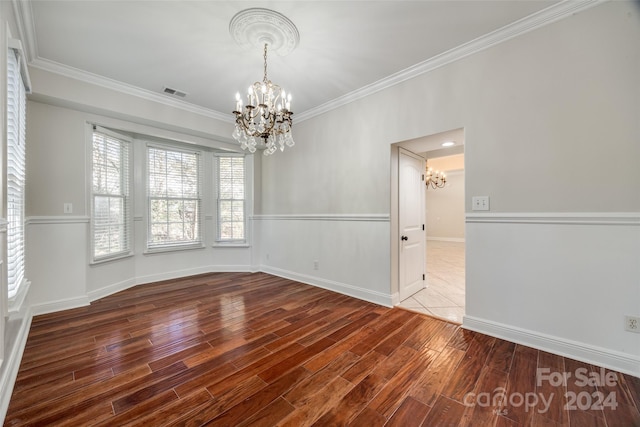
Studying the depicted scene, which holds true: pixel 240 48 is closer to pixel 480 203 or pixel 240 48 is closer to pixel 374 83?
pixel 374 83

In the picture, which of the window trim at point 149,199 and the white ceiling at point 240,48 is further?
the window trim at point 149,199

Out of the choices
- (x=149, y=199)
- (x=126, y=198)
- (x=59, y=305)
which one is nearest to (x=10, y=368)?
(x=59, y=305)

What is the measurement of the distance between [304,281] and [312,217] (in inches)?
42.2

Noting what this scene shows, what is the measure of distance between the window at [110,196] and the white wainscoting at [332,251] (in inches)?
81.6

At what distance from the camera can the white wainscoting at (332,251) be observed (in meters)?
3.29

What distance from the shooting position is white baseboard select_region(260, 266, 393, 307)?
10.6 feet

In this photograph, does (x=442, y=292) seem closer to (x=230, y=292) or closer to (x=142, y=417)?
(x=230, y=292)

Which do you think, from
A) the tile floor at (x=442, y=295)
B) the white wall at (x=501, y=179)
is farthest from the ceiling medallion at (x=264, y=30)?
the tile floor at (x=442, y=295)

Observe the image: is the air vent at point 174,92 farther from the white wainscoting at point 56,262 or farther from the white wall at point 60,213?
the white wainscoting at point 56,262

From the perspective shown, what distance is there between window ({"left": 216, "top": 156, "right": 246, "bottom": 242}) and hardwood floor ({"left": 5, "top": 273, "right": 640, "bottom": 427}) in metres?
2.20

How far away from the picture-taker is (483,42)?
7.98 feet

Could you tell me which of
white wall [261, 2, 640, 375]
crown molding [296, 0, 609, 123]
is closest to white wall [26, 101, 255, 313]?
crown molding [296, 0, 609, 123]

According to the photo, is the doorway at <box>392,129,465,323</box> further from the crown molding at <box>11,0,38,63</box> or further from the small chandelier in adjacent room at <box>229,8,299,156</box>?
the crown molding at <box>11,0,38,63</box>

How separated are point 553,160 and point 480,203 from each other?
628mm
